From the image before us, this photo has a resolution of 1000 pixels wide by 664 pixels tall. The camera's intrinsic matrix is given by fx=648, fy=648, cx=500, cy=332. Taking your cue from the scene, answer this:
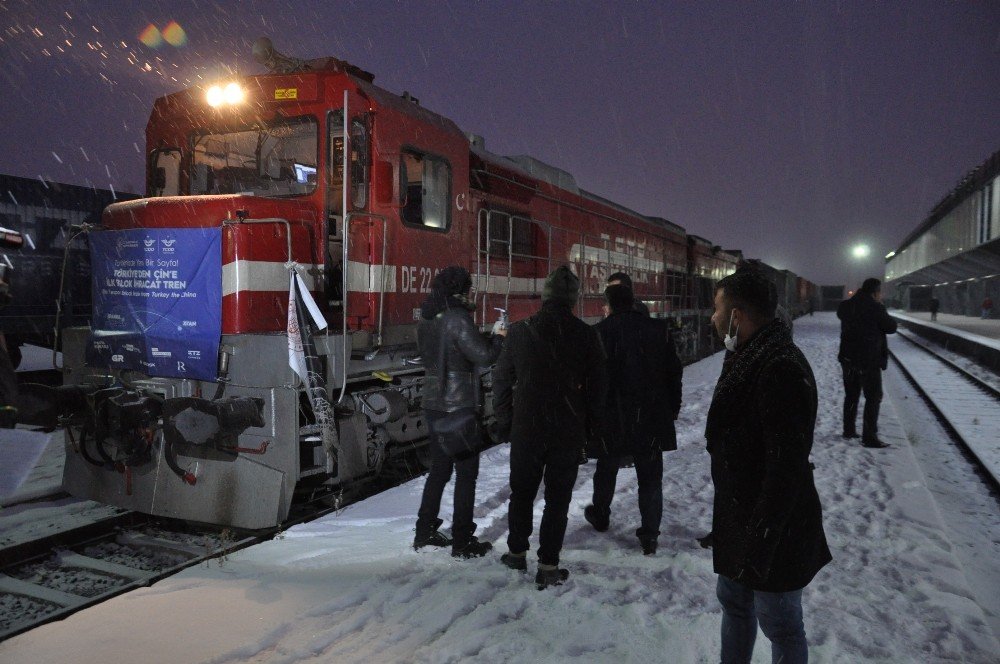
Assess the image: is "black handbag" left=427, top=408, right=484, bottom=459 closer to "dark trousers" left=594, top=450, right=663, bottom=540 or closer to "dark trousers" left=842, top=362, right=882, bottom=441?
"dark trousers" left=594, top=450, right=663, bottom=540

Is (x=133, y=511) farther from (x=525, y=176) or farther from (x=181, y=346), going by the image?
(x=525, y=176)

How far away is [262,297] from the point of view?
497 centimetres

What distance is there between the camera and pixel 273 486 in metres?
4.71

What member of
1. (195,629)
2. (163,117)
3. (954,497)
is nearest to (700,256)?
(954,497)

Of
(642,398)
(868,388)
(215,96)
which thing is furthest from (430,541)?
(868,388)

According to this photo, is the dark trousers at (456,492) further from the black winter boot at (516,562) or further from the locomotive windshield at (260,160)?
the locomotive windshield at (260,160)

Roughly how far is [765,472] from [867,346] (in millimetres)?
5986

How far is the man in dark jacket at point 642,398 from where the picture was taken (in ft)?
13.5

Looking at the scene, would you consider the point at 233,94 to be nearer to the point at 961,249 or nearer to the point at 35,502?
the point at 35,502

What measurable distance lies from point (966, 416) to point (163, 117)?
38.2 feet

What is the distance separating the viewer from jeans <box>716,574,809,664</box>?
218 cm

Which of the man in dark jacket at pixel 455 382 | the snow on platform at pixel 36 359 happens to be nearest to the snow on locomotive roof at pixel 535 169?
the man in dark jacket at pixel 455 382

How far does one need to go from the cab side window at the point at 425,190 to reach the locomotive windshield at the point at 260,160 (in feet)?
2.64

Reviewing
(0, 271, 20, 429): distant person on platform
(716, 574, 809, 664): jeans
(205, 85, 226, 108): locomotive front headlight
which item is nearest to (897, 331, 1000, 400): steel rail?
(716, 574, 809, 664): jeans
